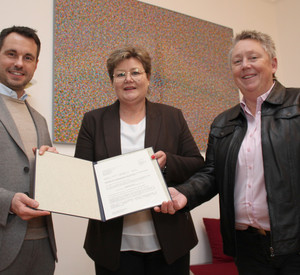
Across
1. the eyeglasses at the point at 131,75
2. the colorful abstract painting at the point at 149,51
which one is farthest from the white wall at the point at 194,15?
the eyeglasses at the point at 131,75

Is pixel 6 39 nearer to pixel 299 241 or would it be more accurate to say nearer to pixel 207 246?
pixel 299 241

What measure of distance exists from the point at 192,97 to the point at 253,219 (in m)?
1.90

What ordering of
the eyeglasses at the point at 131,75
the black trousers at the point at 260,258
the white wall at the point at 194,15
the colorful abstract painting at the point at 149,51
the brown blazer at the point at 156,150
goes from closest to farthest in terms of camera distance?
the black trousers at the point at 260,258 → the brown blazer at the point at 156,150 → the eyeglasses at the point at 131,75 → the white wall at the point at 194,15 → the colorful abstract painting at the point at 149,51

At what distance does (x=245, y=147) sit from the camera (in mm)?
1248

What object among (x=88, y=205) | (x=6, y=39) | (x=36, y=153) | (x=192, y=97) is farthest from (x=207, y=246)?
(x=6, y=39)

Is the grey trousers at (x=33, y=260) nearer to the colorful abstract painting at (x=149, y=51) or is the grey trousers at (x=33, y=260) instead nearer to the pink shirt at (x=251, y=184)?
the pink shirt at (x=251, y=184)

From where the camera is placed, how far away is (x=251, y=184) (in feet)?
3.92

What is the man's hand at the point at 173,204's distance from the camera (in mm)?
1174

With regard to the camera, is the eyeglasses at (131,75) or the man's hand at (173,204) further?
the eyeglasses at (131,75)

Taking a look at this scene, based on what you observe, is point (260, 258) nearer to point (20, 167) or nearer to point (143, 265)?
point (143, 265)

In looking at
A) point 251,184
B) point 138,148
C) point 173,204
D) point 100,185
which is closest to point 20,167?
point 100,185

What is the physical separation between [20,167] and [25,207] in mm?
220

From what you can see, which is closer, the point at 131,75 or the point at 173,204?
the point at 173,204

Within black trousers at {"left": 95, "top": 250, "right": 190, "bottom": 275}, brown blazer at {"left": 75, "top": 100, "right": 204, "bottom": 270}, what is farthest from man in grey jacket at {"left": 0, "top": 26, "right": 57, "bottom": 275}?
black trousers at {"left": 95, "top": 250, "right": 190, "bottom": 275}
